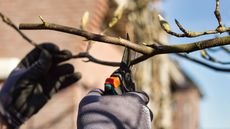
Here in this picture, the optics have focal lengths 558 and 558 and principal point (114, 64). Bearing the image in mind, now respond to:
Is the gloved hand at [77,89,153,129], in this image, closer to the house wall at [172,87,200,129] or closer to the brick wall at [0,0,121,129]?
the brick wall at [0,0,121,129]

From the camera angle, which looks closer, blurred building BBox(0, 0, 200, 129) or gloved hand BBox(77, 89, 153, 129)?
gloved hand BBox(77, 89, 153, 129)

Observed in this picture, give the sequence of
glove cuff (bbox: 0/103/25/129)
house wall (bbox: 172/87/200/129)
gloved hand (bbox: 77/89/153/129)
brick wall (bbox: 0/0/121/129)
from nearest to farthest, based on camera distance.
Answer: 1. gloved hand (bbox: 77/89/153/129)
2. glove cuff (bbox: 0/103/25/129)
3. brick wall (bbox: 0/0/121/129)
4. house wall (bbox: 172/87/200/129)

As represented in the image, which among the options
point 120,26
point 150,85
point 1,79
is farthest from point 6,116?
point 150,85

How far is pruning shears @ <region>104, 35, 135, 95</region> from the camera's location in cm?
106

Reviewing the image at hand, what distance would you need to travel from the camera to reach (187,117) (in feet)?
34.1

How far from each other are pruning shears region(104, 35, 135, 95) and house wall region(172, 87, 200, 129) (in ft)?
29.2

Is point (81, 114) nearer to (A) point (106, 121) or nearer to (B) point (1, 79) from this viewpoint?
(A) point (106, 121)

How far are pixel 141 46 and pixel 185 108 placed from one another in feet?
31.6

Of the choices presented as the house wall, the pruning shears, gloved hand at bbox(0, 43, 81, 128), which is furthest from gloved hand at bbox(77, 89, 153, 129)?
the house wall

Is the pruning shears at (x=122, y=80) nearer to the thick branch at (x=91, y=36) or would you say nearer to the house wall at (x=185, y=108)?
the thick branch at (x=91, y=36)

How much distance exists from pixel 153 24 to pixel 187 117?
5.65 meters

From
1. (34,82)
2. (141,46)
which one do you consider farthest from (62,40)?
(141,46)

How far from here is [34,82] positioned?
153 cm

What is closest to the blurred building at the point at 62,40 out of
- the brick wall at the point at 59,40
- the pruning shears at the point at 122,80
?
the brick wall at the point at 59,40
